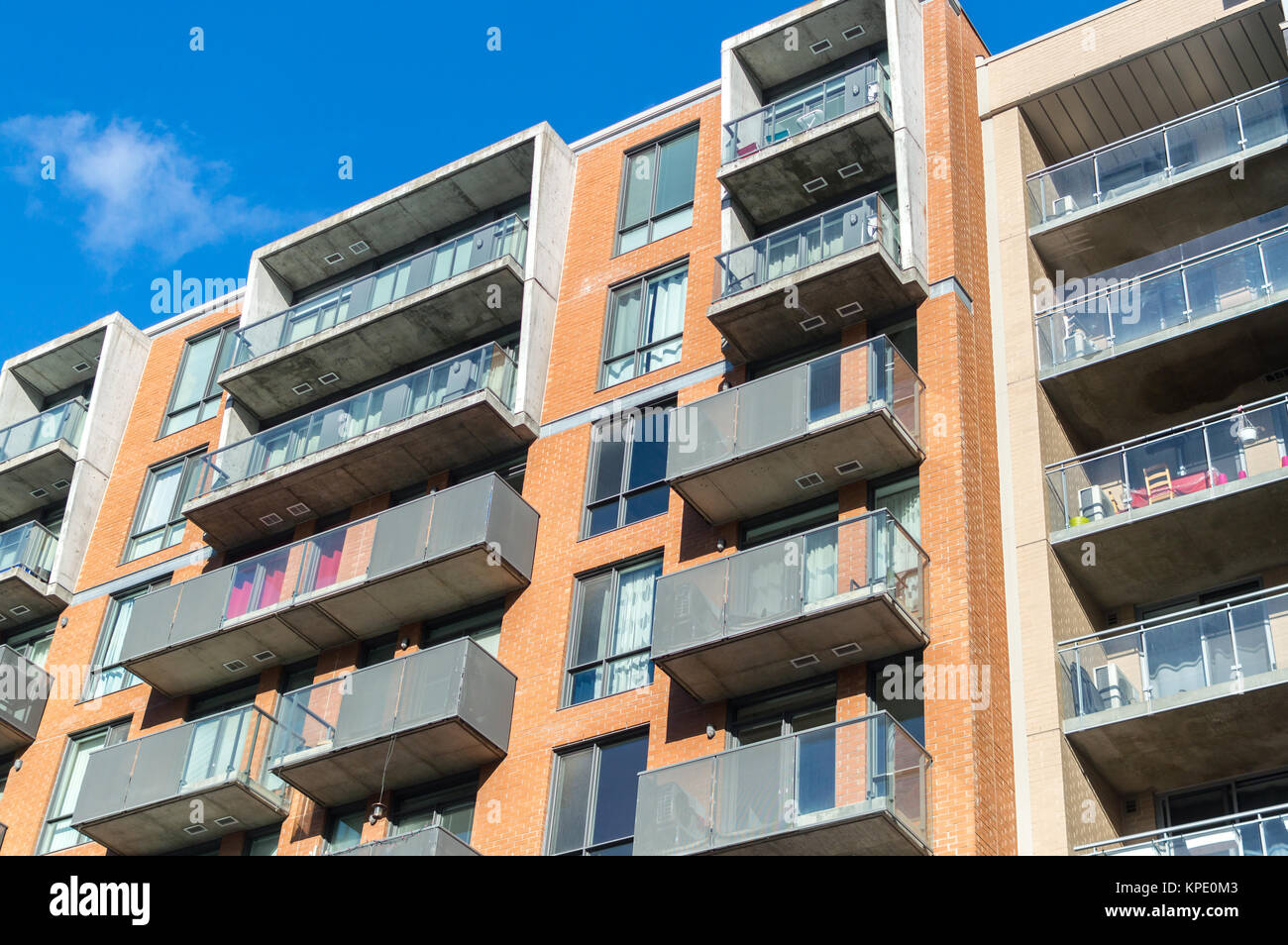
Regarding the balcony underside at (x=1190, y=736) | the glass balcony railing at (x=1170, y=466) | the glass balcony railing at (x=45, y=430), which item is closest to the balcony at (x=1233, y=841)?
the balcony underside at (x=1190, y=736)

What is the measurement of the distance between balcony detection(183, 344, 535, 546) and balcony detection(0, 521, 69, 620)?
183 inches

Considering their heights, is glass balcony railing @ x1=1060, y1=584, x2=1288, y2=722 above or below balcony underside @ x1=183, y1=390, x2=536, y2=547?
below

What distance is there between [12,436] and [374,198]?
983cm

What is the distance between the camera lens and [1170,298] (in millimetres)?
25375

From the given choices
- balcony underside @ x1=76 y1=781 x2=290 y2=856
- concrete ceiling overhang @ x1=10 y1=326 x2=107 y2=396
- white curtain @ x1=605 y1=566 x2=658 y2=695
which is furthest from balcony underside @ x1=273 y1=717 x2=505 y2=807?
concrete ceiling overhang @ x1=10 y1=326 x2=107 y2=396

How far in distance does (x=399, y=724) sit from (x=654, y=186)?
11.9 metres

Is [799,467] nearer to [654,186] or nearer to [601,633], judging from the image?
[601,633]

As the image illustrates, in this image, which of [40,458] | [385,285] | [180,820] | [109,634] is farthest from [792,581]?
[40,458]

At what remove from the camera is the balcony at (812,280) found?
87.7 ft

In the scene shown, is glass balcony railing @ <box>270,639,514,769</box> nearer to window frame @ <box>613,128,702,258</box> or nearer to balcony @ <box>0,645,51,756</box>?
balcony @ <box>0,645,51,756</box>

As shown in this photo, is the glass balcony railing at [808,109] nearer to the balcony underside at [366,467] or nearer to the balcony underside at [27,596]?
the balcony underside at [366,467]

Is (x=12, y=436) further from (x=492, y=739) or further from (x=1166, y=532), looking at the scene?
(x=1166, y=532)

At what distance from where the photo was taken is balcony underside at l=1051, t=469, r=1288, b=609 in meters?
23.1
